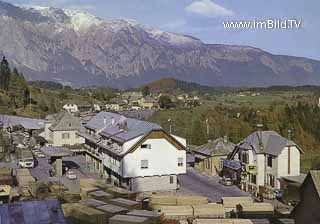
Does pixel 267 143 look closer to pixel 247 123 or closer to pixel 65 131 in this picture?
pixel 65 131

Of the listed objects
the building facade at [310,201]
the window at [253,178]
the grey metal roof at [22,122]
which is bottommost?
the window at [253,178]

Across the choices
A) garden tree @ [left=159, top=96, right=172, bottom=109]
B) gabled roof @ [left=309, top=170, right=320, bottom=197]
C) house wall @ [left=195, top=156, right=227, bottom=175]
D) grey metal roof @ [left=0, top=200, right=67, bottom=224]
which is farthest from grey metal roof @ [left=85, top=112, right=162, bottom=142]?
garden tree @ [left=159, top=96, right=172, bottom=109]

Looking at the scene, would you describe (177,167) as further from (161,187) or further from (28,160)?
(28,160)

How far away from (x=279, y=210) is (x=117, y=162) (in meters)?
10.2

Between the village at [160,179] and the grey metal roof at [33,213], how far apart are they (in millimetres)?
404

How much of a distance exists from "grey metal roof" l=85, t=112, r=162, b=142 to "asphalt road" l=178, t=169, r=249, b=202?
4.35m

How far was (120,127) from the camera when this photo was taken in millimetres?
31766

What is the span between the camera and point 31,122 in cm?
6400

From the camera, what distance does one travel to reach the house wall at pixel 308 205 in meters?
12.6

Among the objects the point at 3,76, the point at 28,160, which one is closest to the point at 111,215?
the point at 28,160

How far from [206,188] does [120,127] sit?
674 cm

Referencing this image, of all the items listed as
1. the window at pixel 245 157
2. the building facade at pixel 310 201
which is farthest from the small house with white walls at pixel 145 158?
the building facade at pixel 310 201

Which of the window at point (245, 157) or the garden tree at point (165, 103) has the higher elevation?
the garden tree at point (165, 103)

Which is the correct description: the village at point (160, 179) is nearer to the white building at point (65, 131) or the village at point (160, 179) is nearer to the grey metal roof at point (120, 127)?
the grey metal roof at point (120, 127)
